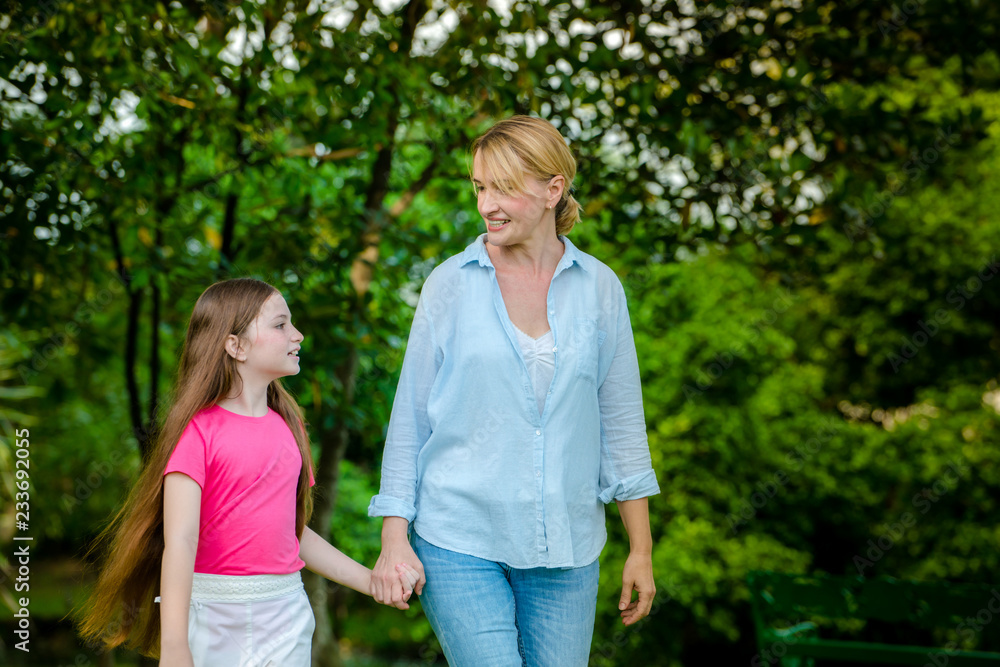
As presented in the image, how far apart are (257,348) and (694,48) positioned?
2.31 meters

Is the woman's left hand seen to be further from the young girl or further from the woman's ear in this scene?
the woman's ear

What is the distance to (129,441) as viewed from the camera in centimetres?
597

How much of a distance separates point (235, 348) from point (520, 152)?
0.73 meters

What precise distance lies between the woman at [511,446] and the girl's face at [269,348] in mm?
260

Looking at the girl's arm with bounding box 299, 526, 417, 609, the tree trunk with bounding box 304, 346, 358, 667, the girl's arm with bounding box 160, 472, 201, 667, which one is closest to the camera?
the girl's arm with bounding box 160, 472, 201, 667

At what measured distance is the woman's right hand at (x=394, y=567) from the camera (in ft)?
5.99

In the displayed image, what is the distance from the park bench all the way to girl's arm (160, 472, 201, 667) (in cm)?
268

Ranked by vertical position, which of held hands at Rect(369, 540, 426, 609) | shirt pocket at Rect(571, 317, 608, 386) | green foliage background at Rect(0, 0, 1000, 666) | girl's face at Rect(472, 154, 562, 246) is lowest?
held hands at Rect(369, 540, 426, 609)

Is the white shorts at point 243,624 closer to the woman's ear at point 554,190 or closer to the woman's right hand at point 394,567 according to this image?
the woman's right hand at point 394,567

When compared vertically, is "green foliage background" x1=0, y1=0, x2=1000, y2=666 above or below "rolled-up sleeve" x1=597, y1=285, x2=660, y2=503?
above

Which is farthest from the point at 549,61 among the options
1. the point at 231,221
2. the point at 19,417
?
the point at 19,417

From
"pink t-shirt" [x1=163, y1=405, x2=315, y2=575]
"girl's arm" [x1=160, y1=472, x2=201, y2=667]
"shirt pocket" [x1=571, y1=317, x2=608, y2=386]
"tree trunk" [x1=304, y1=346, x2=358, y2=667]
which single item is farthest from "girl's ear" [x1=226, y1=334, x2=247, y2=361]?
"tree trunk" [x1=304, y1=346, x2=358, y2=667]

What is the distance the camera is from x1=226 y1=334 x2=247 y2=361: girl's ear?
1786mm

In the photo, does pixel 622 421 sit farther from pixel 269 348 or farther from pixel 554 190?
pixel 269 348
